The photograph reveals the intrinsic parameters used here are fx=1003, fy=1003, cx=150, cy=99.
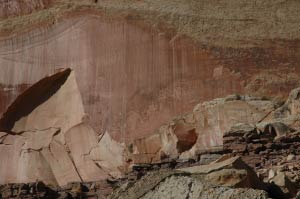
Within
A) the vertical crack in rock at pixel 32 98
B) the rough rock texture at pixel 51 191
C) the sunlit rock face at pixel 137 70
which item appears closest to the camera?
the rough rock texture at pixel 51 191

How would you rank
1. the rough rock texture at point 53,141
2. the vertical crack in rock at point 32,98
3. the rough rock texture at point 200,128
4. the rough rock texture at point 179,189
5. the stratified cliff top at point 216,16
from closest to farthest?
the rough rock texture at point 179,189 < the rough rock texture at point 200,128 < the rough rock texture at point 53,141 < the stratified cliff top at point 216,16 < the vertical crack in rock at point 32,98

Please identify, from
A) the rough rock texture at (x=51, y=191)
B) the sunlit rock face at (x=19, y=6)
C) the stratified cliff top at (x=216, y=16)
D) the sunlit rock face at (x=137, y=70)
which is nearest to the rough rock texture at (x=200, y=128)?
the sunlit rock face at (x=137, y=70)

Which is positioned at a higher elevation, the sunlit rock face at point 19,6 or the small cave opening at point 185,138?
the sunlit rock face at point 19,6

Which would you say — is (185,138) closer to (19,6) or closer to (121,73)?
(121,73)

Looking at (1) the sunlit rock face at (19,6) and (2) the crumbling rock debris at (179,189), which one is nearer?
(2) the crumbling rock debris at (179,189)

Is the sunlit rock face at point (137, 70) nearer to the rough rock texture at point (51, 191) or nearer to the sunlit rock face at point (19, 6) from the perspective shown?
the sunlit rock face at point (19, 6)

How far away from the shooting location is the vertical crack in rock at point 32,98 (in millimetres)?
18188

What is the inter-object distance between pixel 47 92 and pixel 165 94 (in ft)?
7.58

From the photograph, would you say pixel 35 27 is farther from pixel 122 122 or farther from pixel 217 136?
pixel 217 136

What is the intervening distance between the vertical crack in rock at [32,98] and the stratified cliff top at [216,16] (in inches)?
46.2

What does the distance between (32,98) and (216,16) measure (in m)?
3.67

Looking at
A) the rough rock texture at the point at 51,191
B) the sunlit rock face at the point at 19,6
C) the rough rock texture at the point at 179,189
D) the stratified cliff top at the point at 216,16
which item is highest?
the sunlit rock face at the point at 19,6

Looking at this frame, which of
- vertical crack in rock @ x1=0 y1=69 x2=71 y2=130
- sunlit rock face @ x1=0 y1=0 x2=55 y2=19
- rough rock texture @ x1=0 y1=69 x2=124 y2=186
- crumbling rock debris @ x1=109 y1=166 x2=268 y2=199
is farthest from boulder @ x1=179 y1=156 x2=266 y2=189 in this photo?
sunlit rock face @ x1=0 y1=0 x2=55 y2=19

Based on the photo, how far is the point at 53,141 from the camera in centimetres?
1786
